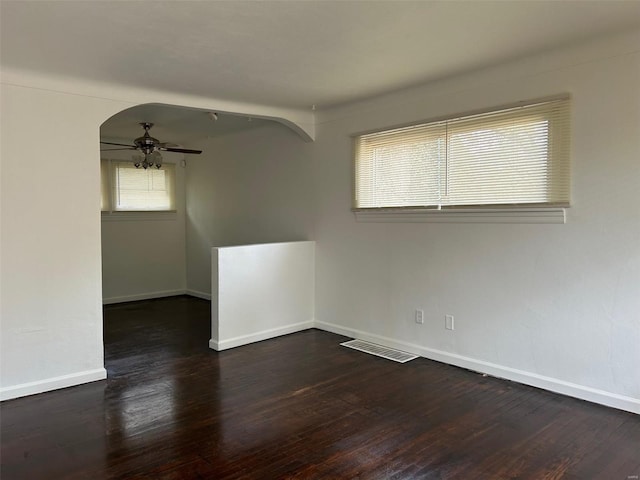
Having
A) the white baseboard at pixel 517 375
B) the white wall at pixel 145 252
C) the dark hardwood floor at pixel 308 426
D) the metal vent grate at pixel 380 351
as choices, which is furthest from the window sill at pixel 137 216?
the metal vent grate at pixel 380 351

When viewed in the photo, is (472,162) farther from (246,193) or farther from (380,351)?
(246,193)

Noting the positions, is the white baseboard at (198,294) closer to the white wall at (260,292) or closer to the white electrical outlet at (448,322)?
the white wall at (260,292)

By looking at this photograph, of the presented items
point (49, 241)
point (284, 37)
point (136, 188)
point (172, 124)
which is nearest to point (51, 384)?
point (49, 241)

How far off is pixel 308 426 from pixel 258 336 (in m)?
2.00

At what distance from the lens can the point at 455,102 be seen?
3908 mm

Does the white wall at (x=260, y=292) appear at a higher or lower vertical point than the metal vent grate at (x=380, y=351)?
higher

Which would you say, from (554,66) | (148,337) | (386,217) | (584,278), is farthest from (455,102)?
(148,337)

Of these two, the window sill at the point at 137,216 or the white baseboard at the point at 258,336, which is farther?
the window sill at the point at 137,216

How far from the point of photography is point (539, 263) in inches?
136

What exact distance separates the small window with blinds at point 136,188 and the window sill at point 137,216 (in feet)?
0.16

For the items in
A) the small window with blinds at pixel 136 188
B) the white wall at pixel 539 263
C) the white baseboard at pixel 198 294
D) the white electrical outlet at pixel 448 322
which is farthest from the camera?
the white baseboard at pixel 198 294

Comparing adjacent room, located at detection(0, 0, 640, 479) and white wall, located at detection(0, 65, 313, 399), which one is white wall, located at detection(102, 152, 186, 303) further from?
white wall, located at detection(0, 65, 313, 399)

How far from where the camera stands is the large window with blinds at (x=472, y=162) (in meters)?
3.36

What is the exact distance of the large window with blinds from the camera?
3361mm
